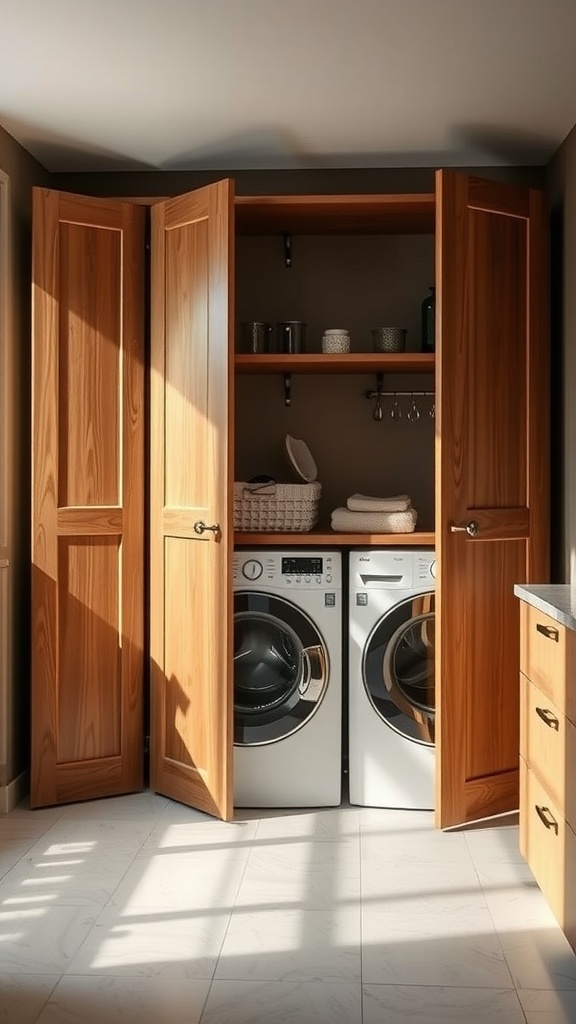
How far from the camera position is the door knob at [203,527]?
3299 mm

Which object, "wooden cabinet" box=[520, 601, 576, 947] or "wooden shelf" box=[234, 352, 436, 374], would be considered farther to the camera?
"wooden shelf" box=[234, 352, 436, 374]

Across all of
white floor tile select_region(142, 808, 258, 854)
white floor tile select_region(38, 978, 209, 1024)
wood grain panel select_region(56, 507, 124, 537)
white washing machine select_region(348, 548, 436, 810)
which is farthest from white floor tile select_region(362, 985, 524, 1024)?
wood grain panel select_region(56, 507, 124, 537)

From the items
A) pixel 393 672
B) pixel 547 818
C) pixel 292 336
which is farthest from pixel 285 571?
pixel 547 818

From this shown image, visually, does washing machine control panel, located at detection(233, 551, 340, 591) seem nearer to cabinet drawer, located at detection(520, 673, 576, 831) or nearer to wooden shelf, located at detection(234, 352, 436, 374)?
wooden shelf, located at detection(234, 352, 436, 374)

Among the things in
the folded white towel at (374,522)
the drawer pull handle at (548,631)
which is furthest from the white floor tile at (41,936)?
→ the folded white towel at (374,522)

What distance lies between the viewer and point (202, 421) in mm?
3369

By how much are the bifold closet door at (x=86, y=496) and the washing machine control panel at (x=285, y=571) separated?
40cm

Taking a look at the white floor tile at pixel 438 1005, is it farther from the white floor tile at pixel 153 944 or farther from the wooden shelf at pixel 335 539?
the wooden shelf at pixel 335 539

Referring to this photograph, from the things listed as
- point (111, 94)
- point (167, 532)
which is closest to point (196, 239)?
point (111, 94)

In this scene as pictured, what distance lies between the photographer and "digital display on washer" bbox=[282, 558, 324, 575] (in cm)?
348

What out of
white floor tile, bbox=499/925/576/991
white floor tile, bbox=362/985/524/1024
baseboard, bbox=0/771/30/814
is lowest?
white floor tile, bbox=362/985/524/1024

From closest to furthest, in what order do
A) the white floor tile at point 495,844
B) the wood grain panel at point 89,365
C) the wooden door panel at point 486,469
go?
the white floor tile at point 495,844, the wooden door panel at point 486,469, the wood grain panel at point 89,365

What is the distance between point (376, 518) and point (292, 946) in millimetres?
1532

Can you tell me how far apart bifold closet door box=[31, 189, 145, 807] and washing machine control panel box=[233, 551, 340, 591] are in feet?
1.32
